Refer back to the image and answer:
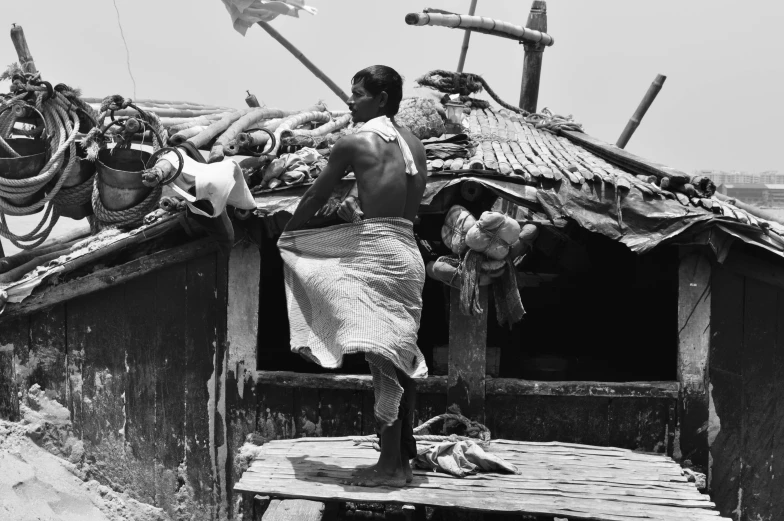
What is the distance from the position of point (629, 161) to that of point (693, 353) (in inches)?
60.2

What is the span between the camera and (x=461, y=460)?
5727 mm

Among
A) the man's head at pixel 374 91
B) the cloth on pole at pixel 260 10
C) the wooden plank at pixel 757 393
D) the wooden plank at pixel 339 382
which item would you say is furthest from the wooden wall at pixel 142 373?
the wooden plank at pixel 757 393

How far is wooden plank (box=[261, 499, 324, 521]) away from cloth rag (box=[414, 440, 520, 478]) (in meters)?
0.63

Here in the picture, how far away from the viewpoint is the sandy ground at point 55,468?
21.1 ft

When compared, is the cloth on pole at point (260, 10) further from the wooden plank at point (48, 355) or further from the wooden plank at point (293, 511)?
the wooden plank at point (293, 511)

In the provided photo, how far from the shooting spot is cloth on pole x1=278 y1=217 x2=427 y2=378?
16.5 ft

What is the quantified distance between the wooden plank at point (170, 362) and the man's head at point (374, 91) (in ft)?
7.50

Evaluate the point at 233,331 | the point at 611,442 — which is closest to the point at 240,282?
the point at 233,331

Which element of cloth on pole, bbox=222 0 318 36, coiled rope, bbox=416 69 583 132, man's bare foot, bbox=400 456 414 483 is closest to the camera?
man's bare foot, bbox=400 456 414 483

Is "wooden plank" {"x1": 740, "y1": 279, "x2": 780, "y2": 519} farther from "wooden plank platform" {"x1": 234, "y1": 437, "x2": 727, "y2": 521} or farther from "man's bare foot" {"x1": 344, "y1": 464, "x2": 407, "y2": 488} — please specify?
"man's bare foot" {"x1": 344, "y1": 464, "x2": 407, "y2": 488}

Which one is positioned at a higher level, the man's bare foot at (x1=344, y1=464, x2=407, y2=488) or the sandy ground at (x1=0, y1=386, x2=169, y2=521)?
the man's bare foot at (x1=344, y1=464, x2=407, y2=488)

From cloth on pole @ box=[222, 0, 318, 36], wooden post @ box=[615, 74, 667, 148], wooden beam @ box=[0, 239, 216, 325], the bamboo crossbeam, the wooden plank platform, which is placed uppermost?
the bamboo crossbeam

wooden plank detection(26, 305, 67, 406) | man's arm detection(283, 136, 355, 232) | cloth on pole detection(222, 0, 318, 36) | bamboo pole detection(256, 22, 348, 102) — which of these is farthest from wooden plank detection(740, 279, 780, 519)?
bamboo pole detection(256, 22, 348, 102)

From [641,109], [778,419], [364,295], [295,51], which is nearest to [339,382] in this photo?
[364,295]
